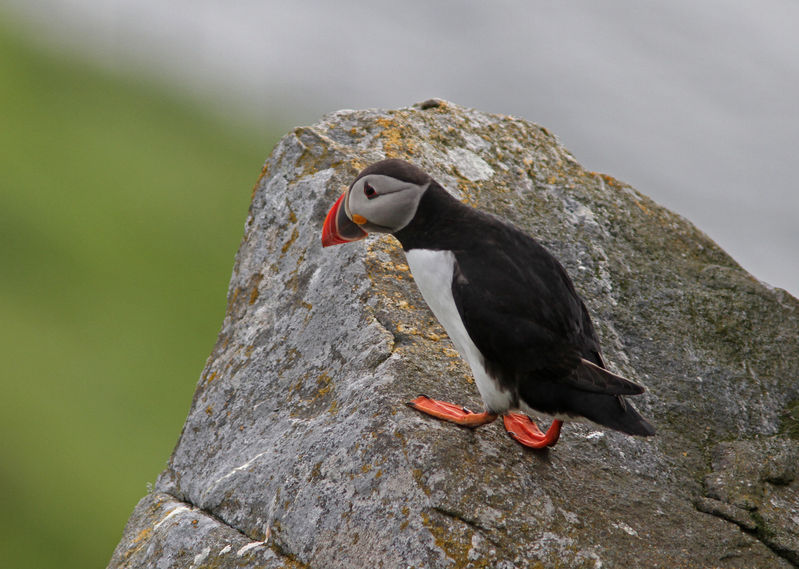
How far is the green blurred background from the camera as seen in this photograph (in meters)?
8.14

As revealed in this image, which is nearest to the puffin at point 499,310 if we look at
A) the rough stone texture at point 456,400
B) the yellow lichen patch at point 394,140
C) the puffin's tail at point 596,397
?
the puffin's tail at point 596,397

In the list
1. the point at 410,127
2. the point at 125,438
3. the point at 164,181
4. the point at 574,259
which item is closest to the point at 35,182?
the point at 164,181

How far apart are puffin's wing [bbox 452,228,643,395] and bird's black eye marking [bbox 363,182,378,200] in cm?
50

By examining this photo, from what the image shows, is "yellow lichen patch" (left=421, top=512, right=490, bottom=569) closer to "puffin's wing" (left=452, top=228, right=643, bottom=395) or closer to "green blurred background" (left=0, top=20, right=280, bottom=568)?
"puffin's wing" (left=452, top=228, right=643, bottom=395)

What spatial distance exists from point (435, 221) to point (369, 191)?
0.34 m

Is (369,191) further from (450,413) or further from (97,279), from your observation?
(97,279)

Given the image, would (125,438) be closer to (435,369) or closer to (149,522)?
(149,522)

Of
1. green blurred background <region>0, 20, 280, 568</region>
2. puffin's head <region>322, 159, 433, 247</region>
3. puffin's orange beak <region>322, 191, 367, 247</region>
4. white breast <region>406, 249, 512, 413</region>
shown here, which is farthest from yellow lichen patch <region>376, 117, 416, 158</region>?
green blurred background <region>0, 20, 280, 568</region>

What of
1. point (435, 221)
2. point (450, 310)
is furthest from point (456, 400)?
point (435, 221)

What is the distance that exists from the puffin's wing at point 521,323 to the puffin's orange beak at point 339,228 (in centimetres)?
63

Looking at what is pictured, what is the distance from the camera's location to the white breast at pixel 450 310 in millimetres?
3359

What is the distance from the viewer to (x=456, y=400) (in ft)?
12.0

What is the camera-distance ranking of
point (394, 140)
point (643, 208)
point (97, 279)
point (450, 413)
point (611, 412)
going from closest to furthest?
point (611, 412), point (450, 413), point (394, 140), point (643, 208), point (97, 279)

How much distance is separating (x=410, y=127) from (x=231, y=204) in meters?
10.7
